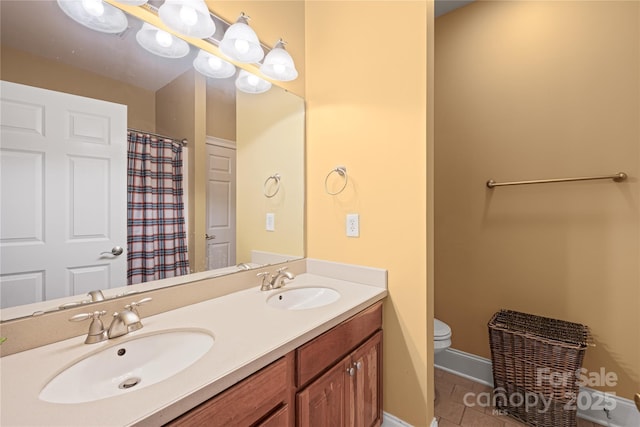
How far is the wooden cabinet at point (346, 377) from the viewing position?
36.9 inches

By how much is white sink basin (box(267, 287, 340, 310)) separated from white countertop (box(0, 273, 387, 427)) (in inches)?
5.2

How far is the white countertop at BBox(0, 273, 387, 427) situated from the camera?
0.54 meters

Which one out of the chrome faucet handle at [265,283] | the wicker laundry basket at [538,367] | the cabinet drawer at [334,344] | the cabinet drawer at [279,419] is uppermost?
the chrome faucet handle at [265,283]

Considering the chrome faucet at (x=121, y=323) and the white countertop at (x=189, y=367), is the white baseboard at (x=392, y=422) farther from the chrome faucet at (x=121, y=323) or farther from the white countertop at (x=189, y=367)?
the chrome faucet at (x=121, y=323)

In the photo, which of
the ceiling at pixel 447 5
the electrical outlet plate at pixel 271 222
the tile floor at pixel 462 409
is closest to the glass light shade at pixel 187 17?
the electrical outlet plate at pixel 271 222

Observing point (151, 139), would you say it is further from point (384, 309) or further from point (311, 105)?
point (384, 309)

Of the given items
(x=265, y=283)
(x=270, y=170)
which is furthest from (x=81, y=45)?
(x=265, y=283)

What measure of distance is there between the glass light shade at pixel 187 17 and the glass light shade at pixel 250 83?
290 millimetres

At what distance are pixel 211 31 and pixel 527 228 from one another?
216 centimetres

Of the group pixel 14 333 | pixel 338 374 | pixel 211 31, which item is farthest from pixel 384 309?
pixel 211 31

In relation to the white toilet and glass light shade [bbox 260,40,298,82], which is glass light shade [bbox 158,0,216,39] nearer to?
glass light shade [bbox 260,40,298,82]

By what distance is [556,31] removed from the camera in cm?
171

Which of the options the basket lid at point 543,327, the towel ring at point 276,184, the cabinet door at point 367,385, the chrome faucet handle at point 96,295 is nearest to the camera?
the chrome faucet handle at point 96,295

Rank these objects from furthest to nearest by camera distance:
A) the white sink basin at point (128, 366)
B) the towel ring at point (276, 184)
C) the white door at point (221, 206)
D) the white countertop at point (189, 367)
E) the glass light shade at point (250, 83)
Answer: the towel ring at point (276, 184), the glass light shade at point (250, 83), the white door at point (221, 206), the white sink basin at point (128, 366), the white countertop at point (189, 367)
